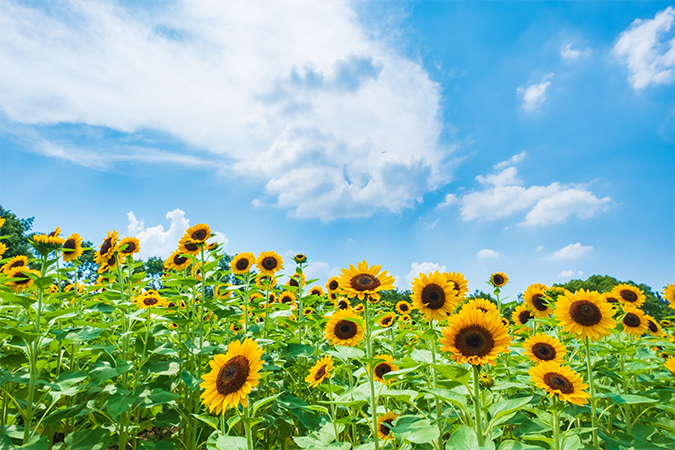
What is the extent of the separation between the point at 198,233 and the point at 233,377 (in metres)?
2.71

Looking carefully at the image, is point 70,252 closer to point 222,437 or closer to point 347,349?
point 222,437

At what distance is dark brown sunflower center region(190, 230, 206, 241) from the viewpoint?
183 inches

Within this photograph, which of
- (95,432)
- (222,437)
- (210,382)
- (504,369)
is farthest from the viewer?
(504,369)

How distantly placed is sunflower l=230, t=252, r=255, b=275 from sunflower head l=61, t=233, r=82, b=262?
2.21m

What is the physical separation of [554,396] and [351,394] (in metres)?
1.51

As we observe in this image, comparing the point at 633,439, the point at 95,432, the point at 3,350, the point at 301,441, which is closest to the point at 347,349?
the point at 301,441

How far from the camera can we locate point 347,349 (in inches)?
108

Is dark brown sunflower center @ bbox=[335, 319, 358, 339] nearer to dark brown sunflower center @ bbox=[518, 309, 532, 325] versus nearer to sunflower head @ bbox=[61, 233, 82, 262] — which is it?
sunflower head @ bbox=[61, 233, 82, 262]

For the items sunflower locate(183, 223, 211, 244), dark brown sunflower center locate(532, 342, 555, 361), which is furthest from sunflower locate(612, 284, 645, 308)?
sunflower locate(183, 223, 211, 244)

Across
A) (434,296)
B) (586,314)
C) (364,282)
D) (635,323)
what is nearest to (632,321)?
(635,323)

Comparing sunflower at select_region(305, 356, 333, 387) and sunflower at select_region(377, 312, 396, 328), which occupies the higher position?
sunflower at select_region(377, 312, 396, 328)

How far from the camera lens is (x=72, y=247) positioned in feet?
17.6

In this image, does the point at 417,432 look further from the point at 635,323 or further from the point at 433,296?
the point at 635,323

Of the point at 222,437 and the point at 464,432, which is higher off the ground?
the point at 464,432
